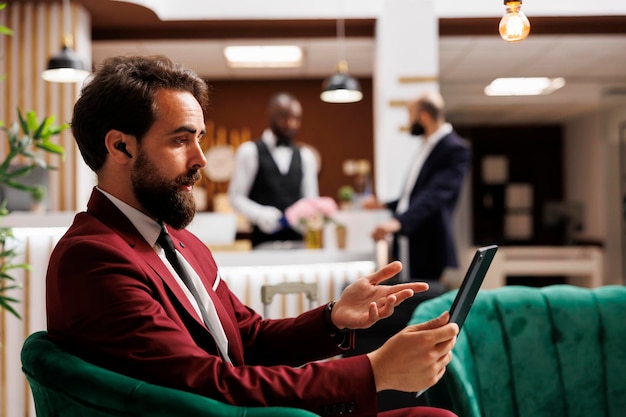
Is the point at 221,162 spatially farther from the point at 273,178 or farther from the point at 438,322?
the point at 438,322

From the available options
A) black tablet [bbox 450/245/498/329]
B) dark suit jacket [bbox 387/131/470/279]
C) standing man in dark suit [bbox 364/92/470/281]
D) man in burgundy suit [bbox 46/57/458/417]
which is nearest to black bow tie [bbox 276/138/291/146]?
standing man in dark suit [bbox 364/92/470/281]

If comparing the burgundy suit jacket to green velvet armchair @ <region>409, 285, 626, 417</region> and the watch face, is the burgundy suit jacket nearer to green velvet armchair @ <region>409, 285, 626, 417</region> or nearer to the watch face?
green velvet armchair @ <region>409, 285, 626, 417</region>

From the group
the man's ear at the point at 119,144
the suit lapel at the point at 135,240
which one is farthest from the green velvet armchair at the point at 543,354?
the man's ear at the point at 119,144

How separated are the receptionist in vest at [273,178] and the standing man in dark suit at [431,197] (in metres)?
1.00

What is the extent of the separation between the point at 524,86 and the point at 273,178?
5.25m

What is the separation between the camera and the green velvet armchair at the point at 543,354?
186cm

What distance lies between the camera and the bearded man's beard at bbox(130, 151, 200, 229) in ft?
4.45

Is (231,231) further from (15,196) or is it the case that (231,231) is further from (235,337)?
(235,337)

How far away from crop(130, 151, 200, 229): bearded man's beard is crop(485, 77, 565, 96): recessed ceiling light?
7.78 metres

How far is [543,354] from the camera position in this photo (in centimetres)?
189

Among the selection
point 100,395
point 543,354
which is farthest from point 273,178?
point 100,395

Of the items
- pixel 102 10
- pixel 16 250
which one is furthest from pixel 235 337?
pixel 102 10

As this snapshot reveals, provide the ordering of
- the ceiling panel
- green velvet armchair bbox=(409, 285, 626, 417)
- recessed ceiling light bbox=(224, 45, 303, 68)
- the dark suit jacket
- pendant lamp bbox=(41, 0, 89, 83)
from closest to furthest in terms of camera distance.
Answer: green velvet armchair bbox=(409, 285, 626, 417), the dark suit jacket, pendant lamp bbox=(41, 0, 89, 83), the ceiling panel, recessed ceiling light bbox=(224, 45, 303, 68)

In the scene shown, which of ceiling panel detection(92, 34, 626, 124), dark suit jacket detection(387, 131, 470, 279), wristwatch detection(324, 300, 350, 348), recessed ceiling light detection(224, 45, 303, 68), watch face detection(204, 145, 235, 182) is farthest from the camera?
watch face detection(204, 145, 235, 182)
